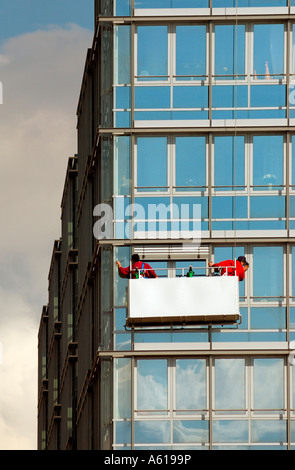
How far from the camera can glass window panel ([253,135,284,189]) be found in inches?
2886

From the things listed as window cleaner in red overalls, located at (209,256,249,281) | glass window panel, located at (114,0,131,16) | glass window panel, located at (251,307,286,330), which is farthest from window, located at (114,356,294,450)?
glass window panel, located at (114,0,131,16)

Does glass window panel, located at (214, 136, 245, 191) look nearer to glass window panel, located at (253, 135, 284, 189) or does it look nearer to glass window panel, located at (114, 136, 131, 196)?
glass window panel, located at (253, 135, 284, 189)

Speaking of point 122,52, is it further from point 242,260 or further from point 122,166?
point 242,260

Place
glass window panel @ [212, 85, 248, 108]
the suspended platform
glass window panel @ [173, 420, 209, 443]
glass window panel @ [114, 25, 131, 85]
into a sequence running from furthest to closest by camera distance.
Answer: glass window panel @ [114, 25, 131, 85], glass window panel @ [212, 85, 248, 108], glass window panel @ [173, 420, 209, 443], the suspended platform

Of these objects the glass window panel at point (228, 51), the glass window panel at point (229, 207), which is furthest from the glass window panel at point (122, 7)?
the glass window panel at point (229, 207)

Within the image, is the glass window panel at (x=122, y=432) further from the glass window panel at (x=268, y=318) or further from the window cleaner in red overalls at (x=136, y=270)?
the glass window panel at (x=268, y=318)

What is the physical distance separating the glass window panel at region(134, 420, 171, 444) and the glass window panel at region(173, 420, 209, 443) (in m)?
0.27

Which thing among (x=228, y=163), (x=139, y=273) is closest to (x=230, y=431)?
(x=139, y=273)

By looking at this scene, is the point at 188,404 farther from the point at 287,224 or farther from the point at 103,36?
the point at 103,36

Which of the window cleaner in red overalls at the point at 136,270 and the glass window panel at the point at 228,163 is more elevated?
the glass window panel at the point at 228,163

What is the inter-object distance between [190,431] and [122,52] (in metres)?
12.4

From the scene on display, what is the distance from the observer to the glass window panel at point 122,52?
74312 millimetres

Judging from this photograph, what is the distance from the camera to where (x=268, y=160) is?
7344 centimetres

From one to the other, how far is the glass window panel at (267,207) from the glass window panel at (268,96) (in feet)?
8.78
